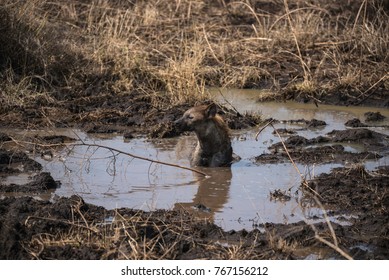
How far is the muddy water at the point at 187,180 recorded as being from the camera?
9035 mm

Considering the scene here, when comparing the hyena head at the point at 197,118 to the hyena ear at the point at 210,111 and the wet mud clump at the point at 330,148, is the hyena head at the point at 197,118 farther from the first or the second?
the wet mud clump at the point at 330,148

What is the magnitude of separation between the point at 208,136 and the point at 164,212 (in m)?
2.65

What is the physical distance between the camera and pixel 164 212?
859 cm

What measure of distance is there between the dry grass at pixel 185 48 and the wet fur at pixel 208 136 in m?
2.24

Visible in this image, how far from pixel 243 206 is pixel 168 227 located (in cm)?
146

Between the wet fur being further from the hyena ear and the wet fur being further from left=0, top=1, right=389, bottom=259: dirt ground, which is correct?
left=0, top=1, right=389, bottom=259: dirt ground

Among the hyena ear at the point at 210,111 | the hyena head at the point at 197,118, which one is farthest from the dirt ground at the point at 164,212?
the hyena ear at the point at 210,111

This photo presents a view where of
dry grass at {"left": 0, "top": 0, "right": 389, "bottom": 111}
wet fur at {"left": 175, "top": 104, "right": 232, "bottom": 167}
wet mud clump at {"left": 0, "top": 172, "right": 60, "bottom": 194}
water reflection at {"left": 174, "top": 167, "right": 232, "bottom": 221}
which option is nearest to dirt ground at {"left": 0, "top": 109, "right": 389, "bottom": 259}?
wet mud clump at {"left": 0, "top": 172, "right": 60, "bottom": 194}

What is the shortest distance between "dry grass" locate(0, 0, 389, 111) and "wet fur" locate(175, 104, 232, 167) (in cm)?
224

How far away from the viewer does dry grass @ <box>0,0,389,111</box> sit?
13820mm

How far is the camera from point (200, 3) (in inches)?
717

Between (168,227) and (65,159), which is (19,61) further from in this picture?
(168,227)

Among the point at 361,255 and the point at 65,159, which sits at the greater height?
the point at 361,255
